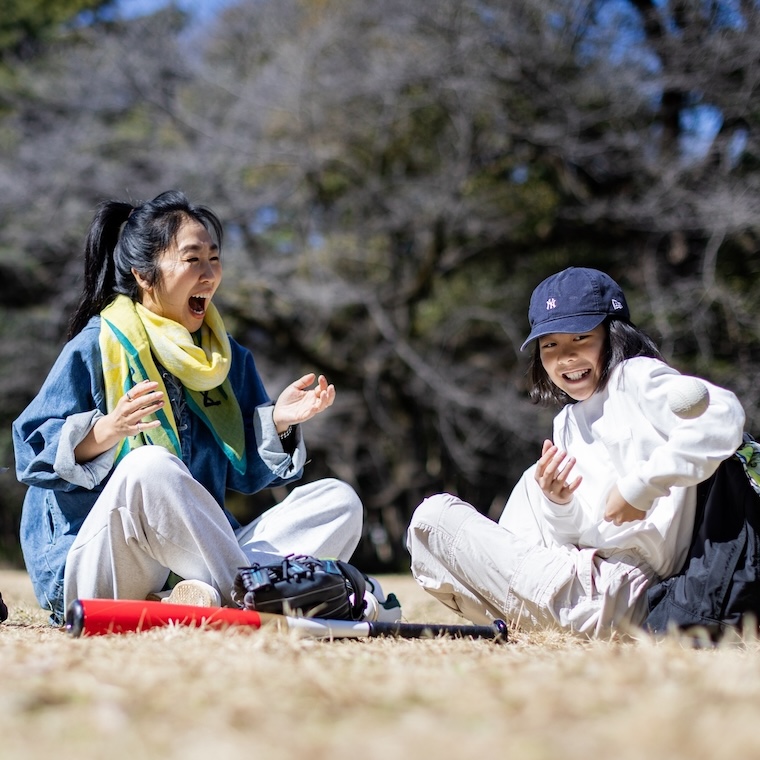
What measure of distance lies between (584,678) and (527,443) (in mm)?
9819

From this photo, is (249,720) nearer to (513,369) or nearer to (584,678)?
(584,678)

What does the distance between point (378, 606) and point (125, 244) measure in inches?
62.7

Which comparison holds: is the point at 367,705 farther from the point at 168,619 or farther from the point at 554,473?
the point at 554,473

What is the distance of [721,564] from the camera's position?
259cm

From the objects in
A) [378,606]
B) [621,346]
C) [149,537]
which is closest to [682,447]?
[621,346]

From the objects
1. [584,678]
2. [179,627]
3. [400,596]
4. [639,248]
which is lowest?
[400,596]

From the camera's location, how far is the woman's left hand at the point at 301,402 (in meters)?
3.29

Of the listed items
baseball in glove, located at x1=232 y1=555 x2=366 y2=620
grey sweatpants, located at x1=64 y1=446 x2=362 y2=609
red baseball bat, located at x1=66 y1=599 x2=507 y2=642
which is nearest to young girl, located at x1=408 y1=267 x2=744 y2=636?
red baseball bat, located at x1=66 y1=599 x2=507 y2=642

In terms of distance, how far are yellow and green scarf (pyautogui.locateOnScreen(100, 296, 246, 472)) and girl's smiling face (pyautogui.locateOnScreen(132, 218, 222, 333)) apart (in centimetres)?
7

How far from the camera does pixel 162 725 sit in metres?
1.30

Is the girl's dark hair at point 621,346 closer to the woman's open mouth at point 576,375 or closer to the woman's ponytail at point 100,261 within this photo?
the woman's open mouth at point 576,375

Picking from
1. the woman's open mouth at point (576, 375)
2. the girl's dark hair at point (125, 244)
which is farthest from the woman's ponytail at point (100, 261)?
the woman's open mouth at point (576, 375)

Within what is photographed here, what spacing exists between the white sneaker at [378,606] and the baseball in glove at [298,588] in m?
0.22

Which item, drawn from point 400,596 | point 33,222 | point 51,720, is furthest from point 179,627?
point 33,222
